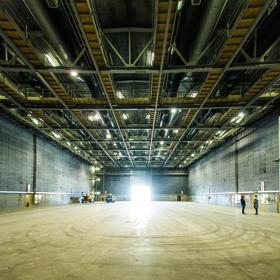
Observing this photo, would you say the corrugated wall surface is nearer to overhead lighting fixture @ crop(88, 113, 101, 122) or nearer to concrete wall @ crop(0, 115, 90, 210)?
concrete wall @ crop(0, 115, 90, 210)

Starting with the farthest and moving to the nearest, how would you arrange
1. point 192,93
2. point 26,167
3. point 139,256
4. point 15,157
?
point 26,167 < point 15,157 < point 192,93 < point 139,256

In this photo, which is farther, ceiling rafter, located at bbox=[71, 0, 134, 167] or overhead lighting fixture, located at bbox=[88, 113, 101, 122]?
overhead lighting fixture, located at bbox=[88, 113, 101, 122]

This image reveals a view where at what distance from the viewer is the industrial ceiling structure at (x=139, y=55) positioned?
13250 millimetres

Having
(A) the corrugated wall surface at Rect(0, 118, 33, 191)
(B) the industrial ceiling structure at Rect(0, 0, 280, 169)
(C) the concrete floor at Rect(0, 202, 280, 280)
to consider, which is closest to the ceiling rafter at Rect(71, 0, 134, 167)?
Result: (B) the industrial ceiling structure at Rect(0, 0, 280, 169)

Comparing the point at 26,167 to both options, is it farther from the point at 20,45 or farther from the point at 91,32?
the point at 91,32

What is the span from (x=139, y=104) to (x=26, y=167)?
1658 centimetres

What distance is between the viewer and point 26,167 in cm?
3369

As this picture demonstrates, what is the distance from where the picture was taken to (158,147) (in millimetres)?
47750

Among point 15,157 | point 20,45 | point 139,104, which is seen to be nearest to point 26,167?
point 15,157

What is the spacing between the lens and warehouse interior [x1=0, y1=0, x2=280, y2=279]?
855 centimetres

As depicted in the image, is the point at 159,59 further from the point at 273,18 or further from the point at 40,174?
the point at 40,174

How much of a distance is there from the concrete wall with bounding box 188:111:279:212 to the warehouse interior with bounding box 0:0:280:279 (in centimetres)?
20

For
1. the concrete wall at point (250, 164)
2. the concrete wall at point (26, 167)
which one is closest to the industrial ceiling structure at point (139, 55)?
the concrete wall at point (250, 164)

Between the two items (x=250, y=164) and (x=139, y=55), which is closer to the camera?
(x=139, y=55)
